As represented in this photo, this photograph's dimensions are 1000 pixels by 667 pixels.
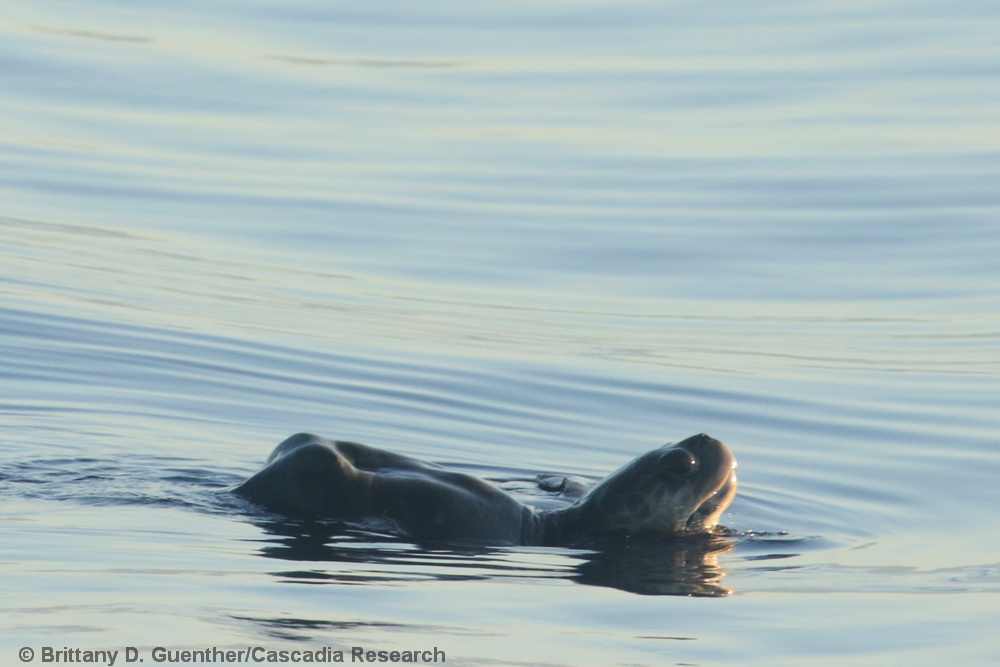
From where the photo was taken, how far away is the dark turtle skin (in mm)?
7168

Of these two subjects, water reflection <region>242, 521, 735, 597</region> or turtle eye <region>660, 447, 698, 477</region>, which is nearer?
water reflection <region>242, 521, 735, 597</region>

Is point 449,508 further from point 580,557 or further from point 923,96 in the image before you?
point 923,96

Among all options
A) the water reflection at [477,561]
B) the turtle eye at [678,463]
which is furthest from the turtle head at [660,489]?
the water reflection at [477,561]

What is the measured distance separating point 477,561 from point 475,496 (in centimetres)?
57

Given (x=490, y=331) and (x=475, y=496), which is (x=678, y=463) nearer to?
(x=475, y=496)

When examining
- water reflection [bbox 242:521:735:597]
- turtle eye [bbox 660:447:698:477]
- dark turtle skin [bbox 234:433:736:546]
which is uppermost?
turtle eye [bbox 660:447:698:477]

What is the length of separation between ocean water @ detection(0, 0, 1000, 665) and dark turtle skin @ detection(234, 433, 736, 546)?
0.21 meters

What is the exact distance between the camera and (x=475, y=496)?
7.28 meters

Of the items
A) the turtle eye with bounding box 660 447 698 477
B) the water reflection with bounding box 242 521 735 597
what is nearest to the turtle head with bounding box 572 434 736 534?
the turtle eye with bounding box 660 447 698 477

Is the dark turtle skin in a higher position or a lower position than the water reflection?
higher

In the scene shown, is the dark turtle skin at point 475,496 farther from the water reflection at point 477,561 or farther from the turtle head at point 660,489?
the water reflection at point 477,561

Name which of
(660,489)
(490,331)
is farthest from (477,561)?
(490,331)

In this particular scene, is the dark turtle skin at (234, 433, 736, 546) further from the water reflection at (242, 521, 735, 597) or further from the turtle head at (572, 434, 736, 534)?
the water reflection at (242, 521, 735, 597)

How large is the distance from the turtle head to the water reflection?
0.14m
